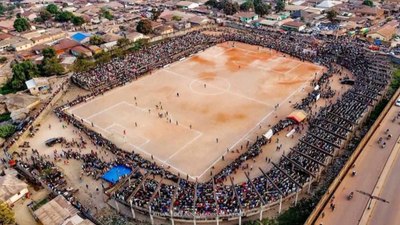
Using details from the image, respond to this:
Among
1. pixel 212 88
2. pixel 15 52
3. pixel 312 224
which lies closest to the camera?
pixel 312 224

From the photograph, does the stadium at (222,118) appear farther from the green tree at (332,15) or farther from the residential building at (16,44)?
the residential building at (16,44)

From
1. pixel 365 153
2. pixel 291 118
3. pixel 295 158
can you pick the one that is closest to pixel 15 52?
pixel 291 118

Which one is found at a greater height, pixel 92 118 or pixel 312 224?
pixel 312 224

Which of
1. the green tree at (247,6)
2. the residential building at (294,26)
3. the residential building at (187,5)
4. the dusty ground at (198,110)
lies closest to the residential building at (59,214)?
the dusty ground at (198,110)

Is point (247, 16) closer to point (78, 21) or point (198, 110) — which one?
point (78, 21)

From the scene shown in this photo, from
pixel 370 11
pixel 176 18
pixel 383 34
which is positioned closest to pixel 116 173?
pixel 383 34

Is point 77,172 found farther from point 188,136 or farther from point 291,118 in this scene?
point 291,118

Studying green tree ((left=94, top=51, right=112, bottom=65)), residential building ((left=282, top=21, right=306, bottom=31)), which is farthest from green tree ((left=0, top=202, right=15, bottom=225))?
residential building ((left=282, top=21, right=306, bottom=31))
